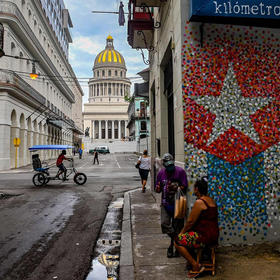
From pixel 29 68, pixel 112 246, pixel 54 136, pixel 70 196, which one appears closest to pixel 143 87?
pixel 70 196

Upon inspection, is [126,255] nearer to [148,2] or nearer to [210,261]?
[210,261]

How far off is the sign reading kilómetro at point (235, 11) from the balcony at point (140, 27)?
3.50m

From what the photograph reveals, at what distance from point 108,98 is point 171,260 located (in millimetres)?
129314

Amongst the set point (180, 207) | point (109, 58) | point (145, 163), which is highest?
point (109, 58)

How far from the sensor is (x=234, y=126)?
552cm

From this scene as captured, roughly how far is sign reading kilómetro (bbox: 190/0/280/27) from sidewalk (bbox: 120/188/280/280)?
13.4 ft

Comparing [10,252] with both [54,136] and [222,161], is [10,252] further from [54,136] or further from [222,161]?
[54,136]

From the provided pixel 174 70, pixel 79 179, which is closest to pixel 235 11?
pixel 174 70

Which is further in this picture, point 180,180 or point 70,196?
point 70,196

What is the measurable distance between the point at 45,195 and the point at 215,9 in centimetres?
970

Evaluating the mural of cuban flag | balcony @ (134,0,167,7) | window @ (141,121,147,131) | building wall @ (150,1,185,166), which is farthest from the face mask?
window @ (141,121,147,131)

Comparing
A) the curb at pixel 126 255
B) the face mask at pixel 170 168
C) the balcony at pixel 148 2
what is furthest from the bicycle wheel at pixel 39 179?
the face mask at pixel 170 168

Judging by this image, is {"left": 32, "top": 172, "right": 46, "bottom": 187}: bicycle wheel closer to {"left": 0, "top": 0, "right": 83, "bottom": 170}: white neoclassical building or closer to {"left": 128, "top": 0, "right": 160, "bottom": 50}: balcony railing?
{"left": 0, "top": 0, "right": 83, "bottom": 170}: white neoclassical building

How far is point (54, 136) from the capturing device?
4825cm
